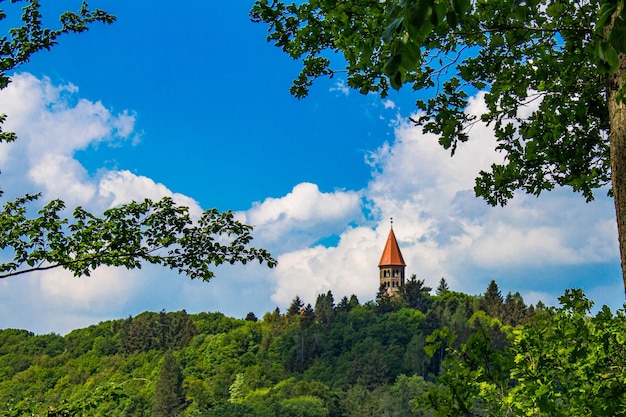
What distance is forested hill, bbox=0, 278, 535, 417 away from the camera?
10425cm

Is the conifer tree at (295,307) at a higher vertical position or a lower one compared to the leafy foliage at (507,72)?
higher

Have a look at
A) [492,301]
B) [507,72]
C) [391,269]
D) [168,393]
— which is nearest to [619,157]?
[507,72]

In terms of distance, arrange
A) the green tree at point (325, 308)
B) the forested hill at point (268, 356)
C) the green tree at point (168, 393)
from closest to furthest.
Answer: the forested hill at point (268, 356), the green tree at point (168, 393), the green tree at point (325, 308)

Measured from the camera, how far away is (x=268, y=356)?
130 meters

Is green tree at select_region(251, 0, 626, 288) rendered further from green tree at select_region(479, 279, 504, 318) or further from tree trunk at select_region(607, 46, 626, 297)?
green tree at select_region(479, 279, 504, 318)

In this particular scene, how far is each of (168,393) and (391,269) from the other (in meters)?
57.1

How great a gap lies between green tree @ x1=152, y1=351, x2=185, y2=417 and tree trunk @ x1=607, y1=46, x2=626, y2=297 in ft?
369

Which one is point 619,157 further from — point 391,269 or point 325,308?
point 391,269

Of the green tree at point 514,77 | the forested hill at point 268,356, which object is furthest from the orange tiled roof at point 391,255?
the green tree at point 514,77

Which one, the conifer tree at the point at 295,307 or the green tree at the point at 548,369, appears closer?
the green tree at the point at 548,369

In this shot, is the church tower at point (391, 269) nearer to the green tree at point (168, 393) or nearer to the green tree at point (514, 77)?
the green tree at point (168, 393)

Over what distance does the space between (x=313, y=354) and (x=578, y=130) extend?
12445 centimetres

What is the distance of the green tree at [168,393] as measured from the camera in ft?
361

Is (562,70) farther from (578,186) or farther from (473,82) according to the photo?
(578,186)
